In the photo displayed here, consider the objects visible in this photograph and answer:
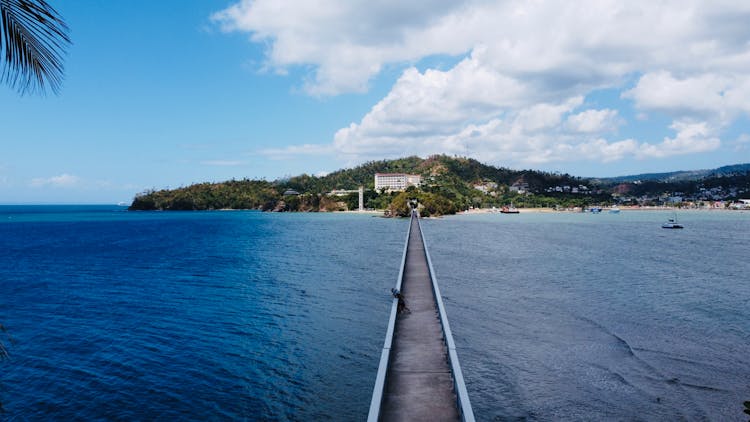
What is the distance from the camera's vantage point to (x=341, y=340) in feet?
53.3

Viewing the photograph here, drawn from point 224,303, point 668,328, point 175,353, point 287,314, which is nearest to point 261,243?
point 224,303

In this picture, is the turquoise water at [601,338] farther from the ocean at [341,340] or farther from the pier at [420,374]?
the pier at [420,374]

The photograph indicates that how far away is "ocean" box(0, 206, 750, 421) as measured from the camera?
11789 mm

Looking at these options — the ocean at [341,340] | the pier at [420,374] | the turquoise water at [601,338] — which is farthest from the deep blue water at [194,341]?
the turquoise water at [601,338]

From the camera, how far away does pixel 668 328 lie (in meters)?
18.1

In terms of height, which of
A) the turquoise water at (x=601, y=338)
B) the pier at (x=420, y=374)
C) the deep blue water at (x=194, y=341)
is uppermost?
the pier at (x=420, y=374)

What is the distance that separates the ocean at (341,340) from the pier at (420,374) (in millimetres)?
1553

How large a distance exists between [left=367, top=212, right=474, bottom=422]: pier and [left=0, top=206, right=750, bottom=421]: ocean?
5.10 ft

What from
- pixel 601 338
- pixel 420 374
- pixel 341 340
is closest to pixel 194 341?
pixel 341 340

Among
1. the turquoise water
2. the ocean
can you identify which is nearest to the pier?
the ocean

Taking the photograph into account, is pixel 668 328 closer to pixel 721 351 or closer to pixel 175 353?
pixel 721 351

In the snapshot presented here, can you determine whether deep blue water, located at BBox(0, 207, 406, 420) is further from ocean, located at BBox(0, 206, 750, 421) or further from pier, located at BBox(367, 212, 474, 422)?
pier, located at BBox(367, 212, 474, 422)

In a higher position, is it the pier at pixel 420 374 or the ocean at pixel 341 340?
the pier at pixel 420 374

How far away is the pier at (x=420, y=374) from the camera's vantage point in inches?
340
